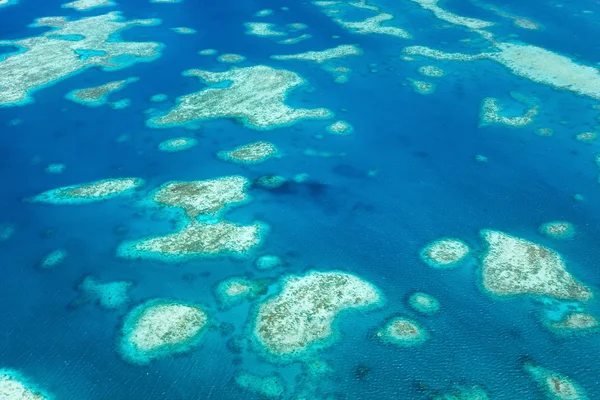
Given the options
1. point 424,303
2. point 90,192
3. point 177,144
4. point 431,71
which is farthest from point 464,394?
point 431,71

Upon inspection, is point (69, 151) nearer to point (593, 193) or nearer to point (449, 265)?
point (449, 265)

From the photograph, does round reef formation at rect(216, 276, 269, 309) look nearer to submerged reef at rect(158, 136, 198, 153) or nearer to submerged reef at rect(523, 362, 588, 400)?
submerged reef at rect(523, 362, 588, 400)

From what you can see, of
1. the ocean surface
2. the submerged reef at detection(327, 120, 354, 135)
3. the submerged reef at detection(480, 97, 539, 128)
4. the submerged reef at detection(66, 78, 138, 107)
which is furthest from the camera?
the submerged reef at detection(66, 78, 138, 107)

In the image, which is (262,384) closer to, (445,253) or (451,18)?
(445,253)

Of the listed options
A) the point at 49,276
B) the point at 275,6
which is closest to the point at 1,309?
the point at 49,276

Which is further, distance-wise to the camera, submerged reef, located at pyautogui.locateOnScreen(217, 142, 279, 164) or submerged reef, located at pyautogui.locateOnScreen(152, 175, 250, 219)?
submerged reef, located at pyautogui.locateOnScreen(217, 142, 279, 164)

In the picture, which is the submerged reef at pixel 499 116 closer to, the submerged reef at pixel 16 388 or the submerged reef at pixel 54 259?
the submerged reef at pixel 54 259


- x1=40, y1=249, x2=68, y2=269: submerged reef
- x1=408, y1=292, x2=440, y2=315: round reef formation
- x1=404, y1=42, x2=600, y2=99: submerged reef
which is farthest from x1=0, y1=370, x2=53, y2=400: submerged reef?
x1=404, y1=42, x2=600, y2=99: submerged reef
